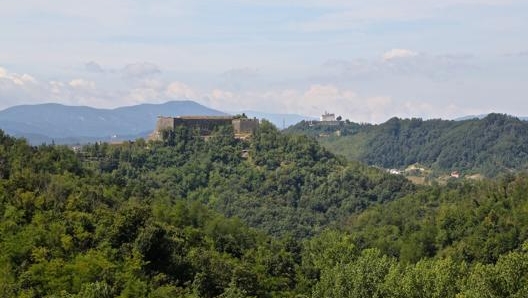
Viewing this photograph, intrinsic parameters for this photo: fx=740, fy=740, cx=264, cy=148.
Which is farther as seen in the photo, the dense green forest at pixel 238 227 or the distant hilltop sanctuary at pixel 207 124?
the distant hilltop sanctuary at pixel 207 124

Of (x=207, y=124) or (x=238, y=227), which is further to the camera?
(x=207, y=124)

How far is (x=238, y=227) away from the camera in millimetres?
68500

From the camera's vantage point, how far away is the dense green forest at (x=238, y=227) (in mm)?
41438

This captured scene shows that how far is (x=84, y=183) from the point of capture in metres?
62.6

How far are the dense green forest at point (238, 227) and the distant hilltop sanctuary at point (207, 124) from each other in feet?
10.6

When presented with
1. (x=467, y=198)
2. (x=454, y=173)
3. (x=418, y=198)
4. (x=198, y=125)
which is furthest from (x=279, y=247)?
(x=454, y=173)

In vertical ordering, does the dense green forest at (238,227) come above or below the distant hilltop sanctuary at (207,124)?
below

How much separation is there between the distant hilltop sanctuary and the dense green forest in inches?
127

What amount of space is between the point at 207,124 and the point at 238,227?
61.0 m

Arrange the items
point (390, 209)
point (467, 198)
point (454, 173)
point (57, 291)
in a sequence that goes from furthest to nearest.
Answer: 1. point (454, 173)
2. point (390, 209)
3. point (467, 198)
4. point (57, 291)

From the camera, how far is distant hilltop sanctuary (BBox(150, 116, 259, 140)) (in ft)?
406

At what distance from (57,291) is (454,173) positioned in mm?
167609

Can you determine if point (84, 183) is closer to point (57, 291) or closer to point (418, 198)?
point (57, 291)

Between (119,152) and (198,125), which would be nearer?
(119,152)
